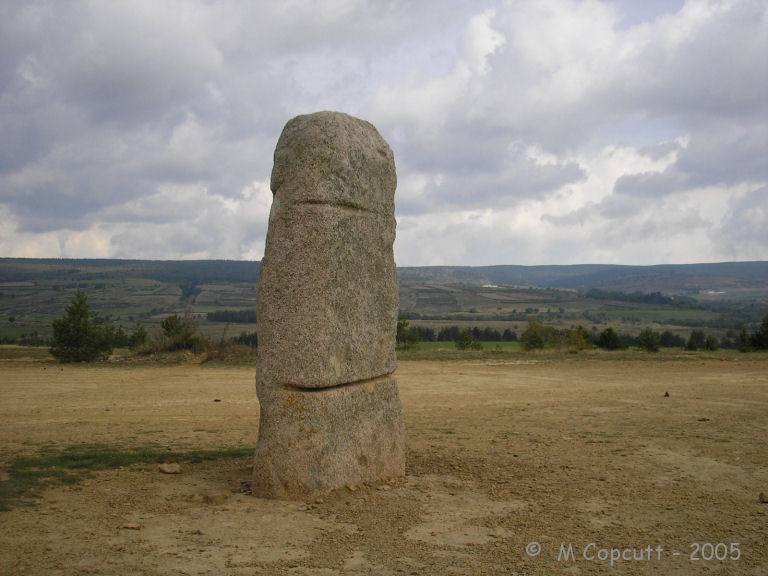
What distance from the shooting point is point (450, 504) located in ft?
23.7

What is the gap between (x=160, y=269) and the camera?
163 m

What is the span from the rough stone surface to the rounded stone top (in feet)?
0.04

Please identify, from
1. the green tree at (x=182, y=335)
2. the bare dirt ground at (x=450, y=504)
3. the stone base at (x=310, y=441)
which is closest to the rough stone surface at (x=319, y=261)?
the stone base at (x=310, y=441)

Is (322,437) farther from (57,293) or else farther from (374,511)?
(57,293)

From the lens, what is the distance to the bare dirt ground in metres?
5.54

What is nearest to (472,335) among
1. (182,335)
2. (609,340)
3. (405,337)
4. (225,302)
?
(405,337)

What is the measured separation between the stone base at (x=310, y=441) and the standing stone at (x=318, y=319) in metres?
0.01

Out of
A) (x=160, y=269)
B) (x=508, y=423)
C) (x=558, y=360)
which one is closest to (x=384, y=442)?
(x=508, y=423)

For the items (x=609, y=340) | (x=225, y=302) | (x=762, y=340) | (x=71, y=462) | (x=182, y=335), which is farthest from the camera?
(x=225, y=302)

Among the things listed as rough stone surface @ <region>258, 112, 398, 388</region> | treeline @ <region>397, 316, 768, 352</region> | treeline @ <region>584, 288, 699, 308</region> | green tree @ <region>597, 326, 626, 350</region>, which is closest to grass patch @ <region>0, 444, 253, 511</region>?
rough stone surface @ <region>258, 112, 398, 388</region>

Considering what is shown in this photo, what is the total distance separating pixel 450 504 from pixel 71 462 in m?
5.42

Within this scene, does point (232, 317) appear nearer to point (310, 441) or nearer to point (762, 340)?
point (762, 340)

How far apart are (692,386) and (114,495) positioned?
1723 cm

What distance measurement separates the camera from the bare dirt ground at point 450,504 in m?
5.54
